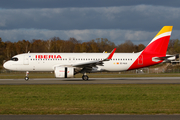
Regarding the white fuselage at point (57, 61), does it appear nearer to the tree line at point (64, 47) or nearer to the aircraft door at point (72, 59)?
the aircraft door at point (72, 59)

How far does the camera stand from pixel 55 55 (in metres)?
32.6

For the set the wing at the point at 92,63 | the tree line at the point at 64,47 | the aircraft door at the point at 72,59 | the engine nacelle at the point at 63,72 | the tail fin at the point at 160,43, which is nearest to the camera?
the engine nacelle at the point at 63,72

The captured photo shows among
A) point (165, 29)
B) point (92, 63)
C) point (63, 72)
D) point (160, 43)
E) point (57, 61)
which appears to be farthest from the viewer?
point (165, 29)

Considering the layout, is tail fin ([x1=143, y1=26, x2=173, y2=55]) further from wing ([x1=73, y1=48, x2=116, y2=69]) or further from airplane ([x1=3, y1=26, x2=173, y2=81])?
wing ([x1=73, y1=48, x2=116, y2=69])

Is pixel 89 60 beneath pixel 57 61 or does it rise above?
above

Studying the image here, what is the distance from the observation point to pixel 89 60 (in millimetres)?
32938

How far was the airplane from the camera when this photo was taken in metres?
32.2

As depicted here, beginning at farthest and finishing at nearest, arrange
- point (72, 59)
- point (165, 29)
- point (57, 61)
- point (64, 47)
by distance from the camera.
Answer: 1. point (64, 47)
2. point (165, 29)
3. point (72, 59)
4. point (57, 61)

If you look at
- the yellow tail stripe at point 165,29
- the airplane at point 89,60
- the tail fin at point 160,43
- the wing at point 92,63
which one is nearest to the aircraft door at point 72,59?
the airplane at point 89,60

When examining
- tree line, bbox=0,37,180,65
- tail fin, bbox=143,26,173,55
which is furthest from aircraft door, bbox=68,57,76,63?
tree line, bbox=0,37,180,65

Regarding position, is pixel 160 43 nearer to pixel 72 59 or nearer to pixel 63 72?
pixel 72 59

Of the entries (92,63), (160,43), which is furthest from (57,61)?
(160,43)

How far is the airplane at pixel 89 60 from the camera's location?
32156 mm

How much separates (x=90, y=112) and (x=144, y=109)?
265 cm
